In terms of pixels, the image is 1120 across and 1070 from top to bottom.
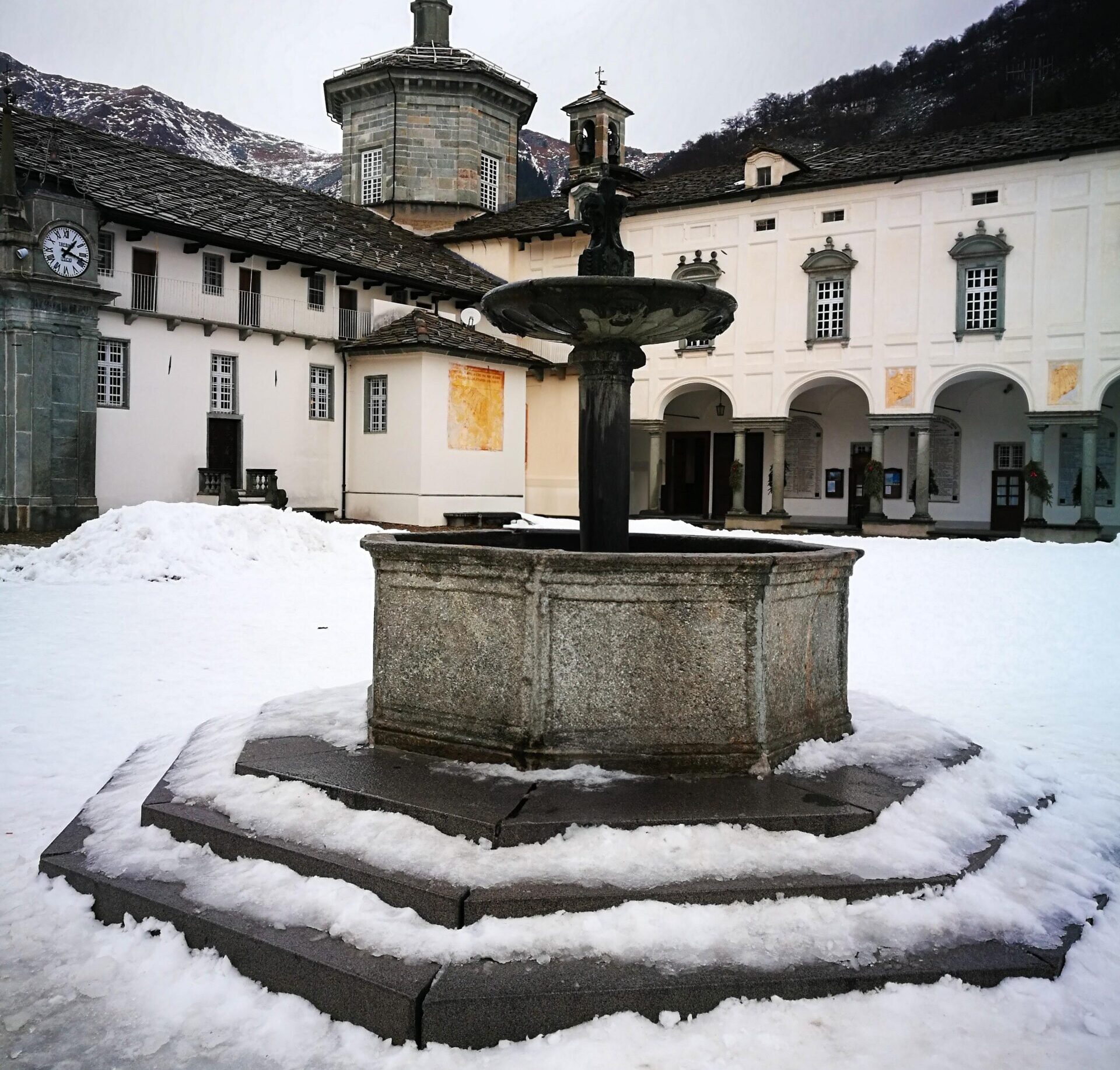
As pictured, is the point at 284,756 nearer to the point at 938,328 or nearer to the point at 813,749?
the point at 813,749

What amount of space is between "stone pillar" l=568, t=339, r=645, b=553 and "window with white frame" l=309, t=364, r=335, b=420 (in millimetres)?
22243

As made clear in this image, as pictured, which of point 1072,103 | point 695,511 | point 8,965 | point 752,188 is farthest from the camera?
point 1072,103

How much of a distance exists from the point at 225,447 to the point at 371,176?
49.3 feet

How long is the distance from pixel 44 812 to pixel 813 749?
12.6ft

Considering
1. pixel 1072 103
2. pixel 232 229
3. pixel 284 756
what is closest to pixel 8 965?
pixel 284 756

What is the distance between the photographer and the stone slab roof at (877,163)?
80.2 feet

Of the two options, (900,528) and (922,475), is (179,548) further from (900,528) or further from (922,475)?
(922,475)

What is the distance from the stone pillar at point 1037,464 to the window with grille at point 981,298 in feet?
9.42

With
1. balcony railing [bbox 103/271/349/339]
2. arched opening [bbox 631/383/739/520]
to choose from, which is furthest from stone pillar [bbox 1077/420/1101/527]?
balcony railing [bbox 103/271/349/339]

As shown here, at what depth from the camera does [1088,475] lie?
79.6 feet

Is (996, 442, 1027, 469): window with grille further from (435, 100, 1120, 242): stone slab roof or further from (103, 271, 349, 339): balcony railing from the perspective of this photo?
(103, 271, 349, 339): balcony railing

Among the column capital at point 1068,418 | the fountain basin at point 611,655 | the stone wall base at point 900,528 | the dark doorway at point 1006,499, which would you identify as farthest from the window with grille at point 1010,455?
the fountain basin at point 611,655

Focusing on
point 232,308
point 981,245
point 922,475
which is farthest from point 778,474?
point 232,308

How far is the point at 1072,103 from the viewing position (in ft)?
136
